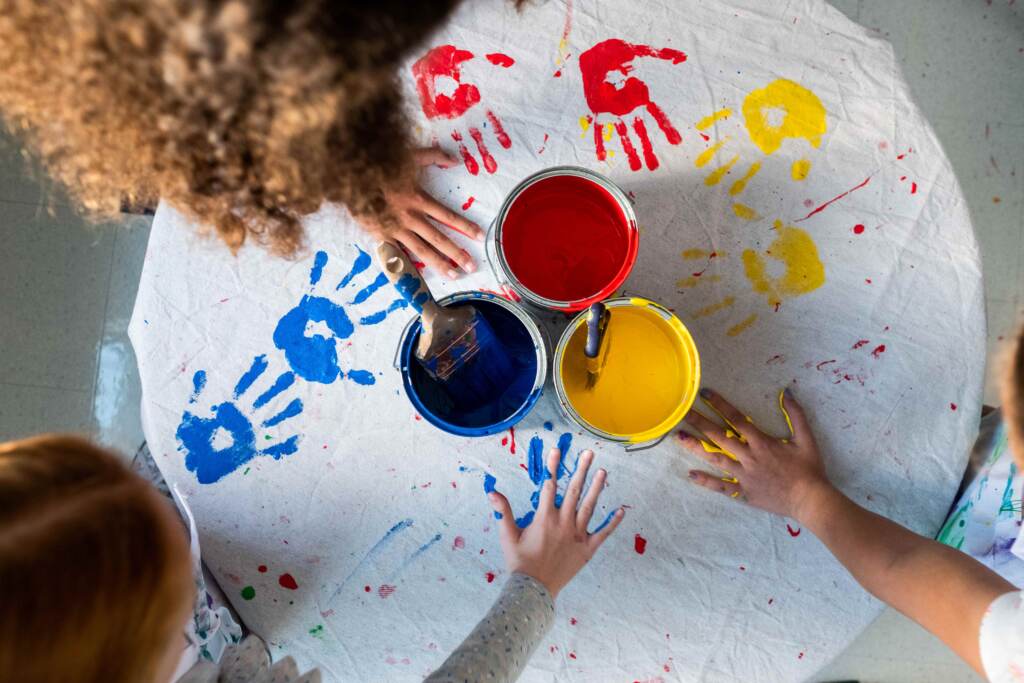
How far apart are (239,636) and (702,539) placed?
0.54 meters

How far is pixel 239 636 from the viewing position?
0.80 metres

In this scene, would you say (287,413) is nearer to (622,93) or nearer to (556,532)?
(556,532)

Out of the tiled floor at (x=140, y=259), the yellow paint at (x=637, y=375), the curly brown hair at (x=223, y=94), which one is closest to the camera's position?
the curly brown hair at (x=223, y=94)

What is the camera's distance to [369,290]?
82cm

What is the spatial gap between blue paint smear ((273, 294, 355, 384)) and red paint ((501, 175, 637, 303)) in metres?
0.23

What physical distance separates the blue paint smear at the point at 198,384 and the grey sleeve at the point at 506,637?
1.34 ft

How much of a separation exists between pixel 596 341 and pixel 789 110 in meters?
0.39

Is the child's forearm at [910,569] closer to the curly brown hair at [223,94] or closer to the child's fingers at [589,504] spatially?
the child's fingers at [589,504]

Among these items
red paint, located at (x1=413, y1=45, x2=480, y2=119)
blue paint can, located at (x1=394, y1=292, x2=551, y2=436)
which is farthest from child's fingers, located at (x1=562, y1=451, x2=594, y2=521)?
red paint, located at (x1=413, y1=45, x2=480, y2=119)

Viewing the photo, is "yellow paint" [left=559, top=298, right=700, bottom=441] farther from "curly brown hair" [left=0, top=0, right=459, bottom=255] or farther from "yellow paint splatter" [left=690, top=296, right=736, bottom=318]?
"curly brown hair" [left=0, top=0, right=459, bottom=255]

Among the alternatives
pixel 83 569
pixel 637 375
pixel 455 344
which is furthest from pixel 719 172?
pixel 83 569

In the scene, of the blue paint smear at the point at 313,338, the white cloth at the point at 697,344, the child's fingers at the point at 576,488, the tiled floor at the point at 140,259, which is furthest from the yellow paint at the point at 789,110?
the tiled floor at the point at 140,259

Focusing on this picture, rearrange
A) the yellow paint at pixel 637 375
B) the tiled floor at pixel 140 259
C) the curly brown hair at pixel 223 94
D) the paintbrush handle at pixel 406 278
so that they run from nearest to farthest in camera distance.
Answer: the curly brown hair at pixel 223 94, the paintbrush handle at pixel 406 278, the yellow paint at pixel 637 375, the tiled floor at pixel 140 259

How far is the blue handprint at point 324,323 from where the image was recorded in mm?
809
